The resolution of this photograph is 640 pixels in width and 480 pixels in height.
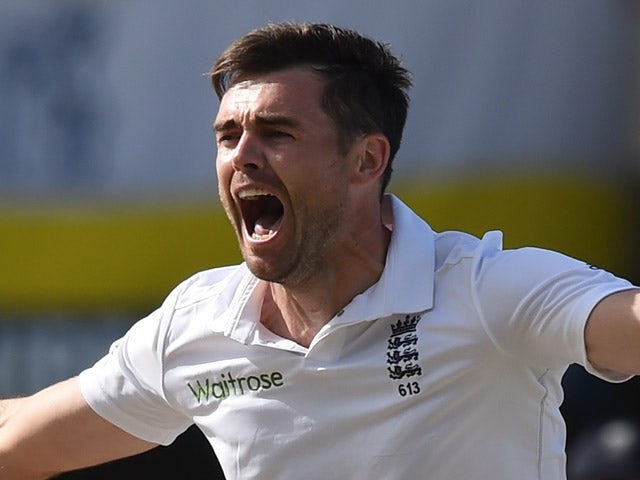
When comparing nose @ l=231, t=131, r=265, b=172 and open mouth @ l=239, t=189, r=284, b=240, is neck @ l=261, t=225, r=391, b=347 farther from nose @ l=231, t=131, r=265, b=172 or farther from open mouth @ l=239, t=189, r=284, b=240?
nose @ l=231, t=131, r=265, b=172

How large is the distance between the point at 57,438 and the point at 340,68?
1180 mm

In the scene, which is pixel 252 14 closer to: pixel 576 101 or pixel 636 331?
pixel 576 101

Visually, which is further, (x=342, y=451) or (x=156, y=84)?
(x=156, y=84)

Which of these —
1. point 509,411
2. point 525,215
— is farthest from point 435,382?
point 525,215

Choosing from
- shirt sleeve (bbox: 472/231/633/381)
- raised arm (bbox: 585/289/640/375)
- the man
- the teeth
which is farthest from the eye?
raised arm (bbox: 585/289/640/375)

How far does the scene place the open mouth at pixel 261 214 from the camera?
3719 mm

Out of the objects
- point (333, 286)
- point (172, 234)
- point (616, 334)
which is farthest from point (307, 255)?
point (172, 234)

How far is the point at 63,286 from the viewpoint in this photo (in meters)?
6.77

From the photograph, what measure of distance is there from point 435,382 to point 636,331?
1.71ft

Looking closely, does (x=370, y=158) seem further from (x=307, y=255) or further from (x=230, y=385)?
(x=230, y=385)

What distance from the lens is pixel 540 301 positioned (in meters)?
3.29

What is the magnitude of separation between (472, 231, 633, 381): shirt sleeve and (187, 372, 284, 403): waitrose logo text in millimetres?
541

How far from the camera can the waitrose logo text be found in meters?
3.63

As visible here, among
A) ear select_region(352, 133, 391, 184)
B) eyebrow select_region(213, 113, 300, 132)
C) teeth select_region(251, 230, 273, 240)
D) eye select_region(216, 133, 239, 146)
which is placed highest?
eyebrow select_region(213, 113, 300, 132)
